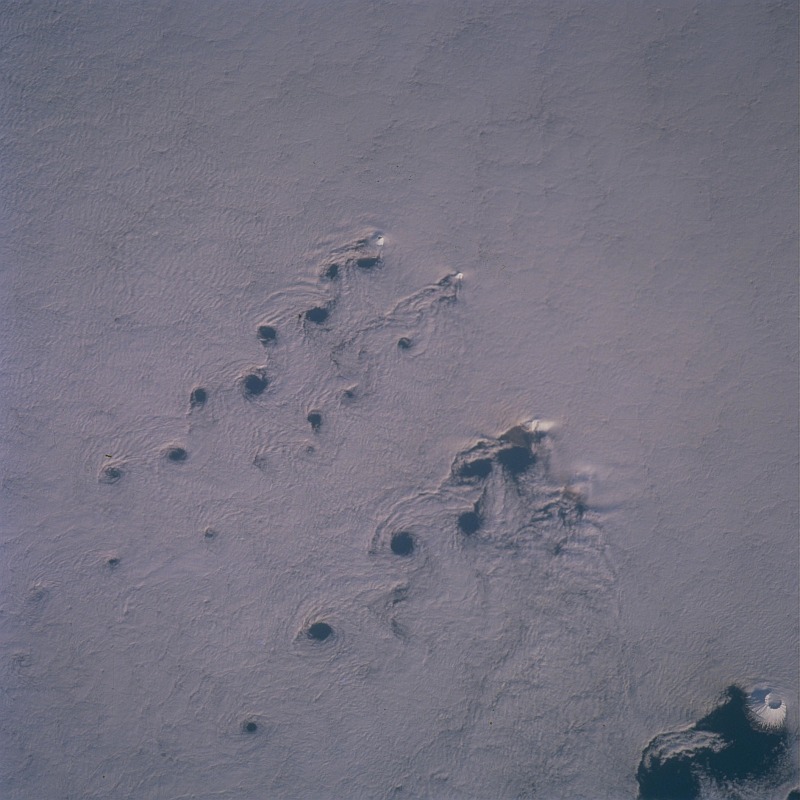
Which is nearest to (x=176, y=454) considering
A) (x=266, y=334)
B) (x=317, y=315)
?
(x=266, y=334)

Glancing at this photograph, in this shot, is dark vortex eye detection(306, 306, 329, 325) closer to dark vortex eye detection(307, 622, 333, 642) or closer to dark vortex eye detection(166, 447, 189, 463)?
dark vortex eye detection(166, 447, 189, 463)

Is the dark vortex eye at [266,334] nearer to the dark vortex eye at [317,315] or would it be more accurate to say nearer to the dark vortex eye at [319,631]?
the dark vortex eye at [317,315]

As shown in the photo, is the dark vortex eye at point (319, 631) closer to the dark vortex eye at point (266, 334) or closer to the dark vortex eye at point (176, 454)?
the dark vortex eye at point (176, 454)

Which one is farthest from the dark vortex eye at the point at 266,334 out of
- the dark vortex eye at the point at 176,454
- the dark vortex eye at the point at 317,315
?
the dark vortex eye at the point at 176,454

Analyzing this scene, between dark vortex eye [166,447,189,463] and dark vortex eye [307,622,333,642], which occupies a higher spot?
dark vortex eye [166,447,189,463]

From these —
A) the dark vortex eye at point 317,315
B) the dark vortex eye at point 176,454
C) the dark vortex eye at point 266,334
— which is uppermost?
the dark vortex eye at point 266,334

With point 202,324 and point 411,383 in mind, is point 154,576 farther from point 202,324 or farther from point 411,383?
point 411,383

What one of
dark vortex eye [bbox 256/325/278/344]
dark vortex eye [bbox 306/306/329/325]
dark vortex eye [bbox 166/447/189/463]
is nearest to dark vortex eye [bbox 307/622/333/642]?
dark vortex eye [bbox 166/447/189/463]

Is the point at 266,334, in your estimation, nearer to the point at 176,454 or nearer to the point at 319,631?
the point at 176,454

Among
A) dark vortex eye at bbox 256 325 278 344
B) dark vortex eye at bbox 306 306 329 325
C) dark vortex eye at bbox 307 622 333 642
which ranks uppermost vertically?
dark vortex eye at bbox 256 325 278 344

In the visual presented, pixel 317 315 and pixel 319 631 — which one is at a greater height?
pixel 317 315

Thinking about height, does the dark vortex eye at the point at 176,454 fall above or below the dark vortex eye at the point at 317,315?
below
